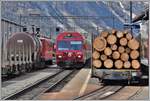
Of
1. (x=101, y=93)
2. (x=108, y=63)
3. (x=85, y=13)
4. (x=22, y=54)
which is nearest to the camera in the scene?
(x=101, y=93)

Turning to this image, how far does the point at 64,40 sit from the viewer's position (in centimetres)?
3312

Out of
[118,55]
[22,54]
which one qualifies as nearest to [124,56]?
[118,55]

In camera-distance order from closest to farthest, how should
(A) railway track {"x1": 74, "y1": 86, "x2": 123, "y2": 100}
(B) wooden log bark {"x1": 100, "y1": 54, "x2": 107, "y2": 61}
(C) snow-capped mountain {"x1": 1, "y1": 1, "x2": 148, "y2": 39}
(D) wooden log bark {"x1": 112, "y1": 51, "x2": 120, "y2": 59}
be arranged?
(A) railway track {"x1": 74, "y1": 86, "x2": 123, "y2": 100}, (D) wooden log bark {"x1": 112, "y1": 51, "x2": 120, "y2": 59}, (B) wooden log bark {"x1": 100, "y1": 54, "x2": 107, "y2": 61}, (C) snow-capped mountain {"x1": 1, "y1": 1, "x2": 148, "y2": 39}

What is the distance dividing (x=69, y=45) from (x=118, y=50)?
15532mm

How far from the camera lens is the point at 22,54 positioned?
26.9 metres

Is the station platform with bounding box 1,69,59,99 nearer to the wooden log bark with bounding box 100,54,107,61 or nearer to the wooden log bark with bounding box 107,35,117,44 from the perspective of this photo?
the wooden log bark with bounding box 100,54,107,61

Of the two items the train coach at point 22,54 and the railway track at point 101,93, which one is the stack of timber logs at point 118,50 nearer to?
the railway track at point 101,93

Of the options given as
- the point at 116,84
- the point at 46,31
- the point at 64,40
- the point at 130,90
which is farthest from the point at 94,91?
the point at 46,31

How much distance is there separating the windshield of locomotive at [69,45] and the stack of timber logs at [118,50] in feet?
50.2

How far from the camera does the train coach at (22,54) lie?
77.1 feet

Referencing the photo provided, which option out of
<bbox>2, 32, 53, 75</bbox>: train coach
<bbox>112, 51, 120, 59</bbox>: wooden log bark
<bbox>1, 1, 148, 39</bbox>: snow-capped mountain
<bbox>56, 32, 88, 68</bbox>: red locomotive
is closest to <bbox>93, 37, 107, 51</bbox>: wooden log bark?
<bbox>112, 51, 120, 59</bbox>: wooden log bark

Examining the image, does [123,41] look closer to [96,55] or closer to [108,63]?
[108,63]

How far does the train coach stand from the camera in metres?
23.5

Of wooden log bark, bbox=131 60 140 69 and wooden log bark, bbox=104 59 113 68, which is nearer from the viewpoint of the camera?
wooden log bark, bbox=131 60 140 69
